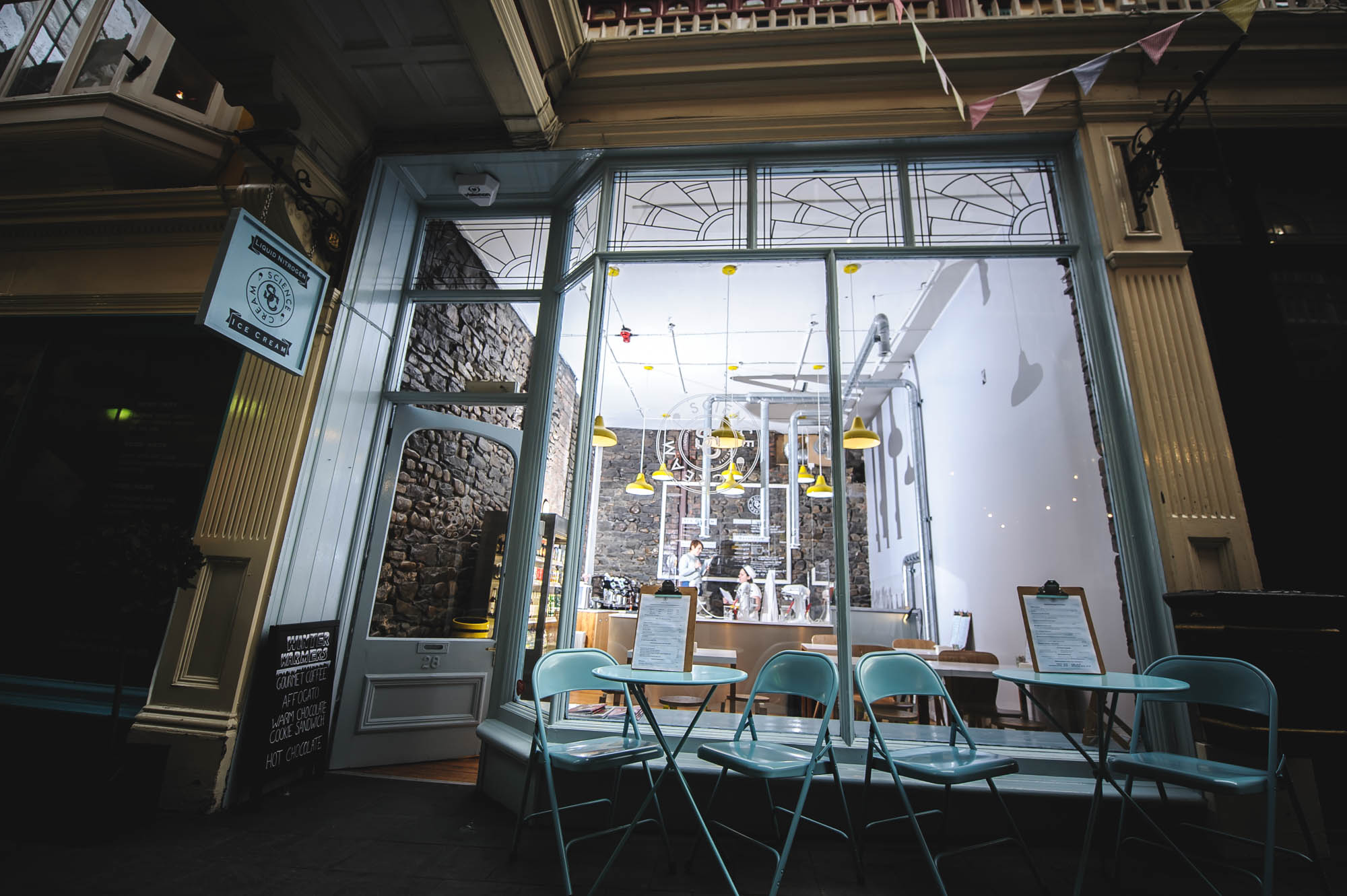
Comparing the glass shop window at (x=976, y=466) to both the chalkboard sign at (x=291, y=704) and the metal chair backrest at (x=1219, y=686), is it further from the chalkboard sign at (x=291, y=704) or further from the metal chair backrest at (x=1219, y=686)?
the chalkboard sign at (x=291, y=704)

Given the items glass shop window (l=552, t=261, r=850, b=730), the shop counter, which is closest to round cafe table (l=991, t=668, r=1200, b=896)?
glass shop window (l=552, t=261, r=850, b=730)

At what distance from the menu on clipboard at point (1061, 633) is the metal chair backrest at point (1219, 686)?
267 mm

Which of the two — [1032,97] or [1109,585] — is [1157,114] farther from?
[1109,585]

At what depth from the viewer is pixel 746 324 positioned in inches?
292

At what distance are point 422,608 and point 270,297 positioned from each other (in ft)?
7.38

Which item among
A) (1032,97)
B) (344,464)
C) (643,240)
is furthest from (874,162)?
(344,464)

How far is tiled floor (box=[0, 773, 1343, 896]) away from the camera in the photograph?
2209mm

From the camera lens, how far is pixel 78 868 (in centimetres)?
225

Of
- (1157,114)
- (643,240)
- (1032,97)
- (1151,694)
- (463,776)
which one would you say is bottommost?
(463,776)

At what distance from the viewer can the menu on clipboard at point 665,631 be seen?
7.72ft

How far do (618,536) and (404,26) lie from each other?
8.68 m

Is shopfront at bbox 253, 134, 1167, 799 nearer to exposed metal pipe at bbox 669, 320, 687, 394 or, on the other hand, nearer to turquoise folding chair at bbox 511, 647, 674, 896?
turquoise folding chair at bbox 511, 647, 674, 896

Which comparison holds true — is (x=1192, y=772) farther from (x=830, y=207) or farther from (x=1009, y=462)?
(x=1009, y=462)

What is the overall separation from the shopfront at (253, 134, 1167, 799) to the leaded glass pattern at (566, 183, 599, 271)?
3cm
